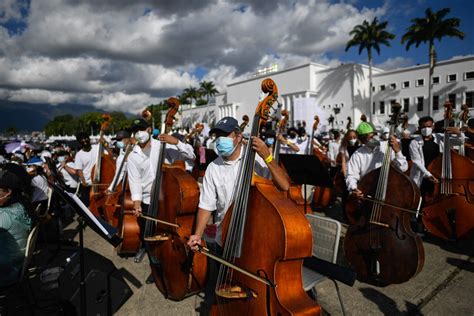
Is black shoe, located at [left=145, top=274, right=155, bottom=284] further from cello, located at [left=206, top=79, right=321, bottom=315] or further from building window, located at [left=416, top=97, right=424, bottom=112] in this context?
building window, located at [left=416, top=97, right=424, bottom=112]

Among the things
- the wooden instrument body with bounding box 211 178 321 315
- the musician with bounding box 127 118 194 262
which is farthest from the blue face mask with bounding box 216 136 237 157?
the musician with bounding box 127 118 194 262

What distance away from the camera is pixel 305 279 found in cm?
264

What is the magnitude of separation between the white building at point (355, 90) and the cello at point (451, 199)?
29313 millimetres

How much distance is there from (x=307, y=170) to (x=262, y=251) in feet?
8.73

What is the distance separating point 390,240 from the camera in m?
3.38

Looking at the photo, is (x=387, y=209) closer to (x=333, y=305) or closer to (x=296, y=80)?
(x=333, y=305)

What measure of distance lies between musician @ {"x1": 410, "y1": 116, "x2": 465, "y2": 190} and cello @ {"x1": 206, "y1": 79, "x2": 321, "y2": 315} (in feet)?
12.9

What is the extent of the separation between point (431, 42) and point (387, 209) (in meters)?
39.2

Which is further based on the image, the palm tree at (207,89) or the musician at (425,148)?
the palm tree at (207,89)

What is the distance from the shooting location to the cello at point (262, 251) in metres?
2.02

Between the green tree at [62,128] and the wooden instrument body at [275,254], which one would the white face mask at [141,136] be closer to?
the wooden instrument body at [275,254]

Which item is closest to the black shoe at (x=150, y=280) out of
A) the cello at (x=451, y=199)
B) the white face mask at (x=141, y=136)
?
the white face mask at (x=141, y=136)

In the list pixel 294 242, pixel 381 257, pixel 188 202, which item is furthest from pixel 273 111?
pixel 381 257

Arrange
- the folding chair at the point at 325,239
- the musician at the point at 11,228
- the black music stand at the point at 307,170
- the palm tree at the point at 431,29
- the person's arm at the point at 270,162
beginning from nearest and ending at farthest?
the person's arm at the point at 270,162 → the folding chair at the point at 325,239 → the musician at the point at 11,228 → the black music stand at the point at 307,170 → the palm tree at the point at 431,29
